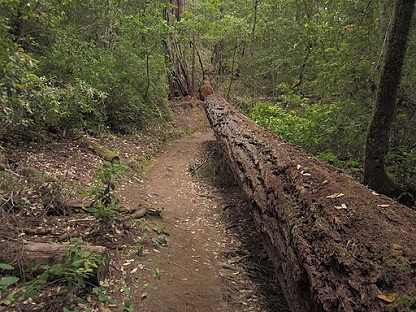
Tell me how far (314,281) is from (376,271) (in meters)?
0.49

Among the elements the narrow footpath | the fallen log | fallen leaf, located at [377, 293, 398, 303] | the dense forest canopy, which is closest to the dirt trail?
the narrow footpath

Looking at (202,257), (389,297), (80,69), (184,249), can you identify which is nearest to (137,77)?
(80,69)

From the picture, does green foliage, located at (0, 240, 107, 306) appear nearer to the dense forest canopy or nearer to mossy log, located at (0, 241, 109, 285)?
mossy log, located at (0, 241, 109, 285)

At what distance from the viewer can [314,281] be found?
94.7 inches

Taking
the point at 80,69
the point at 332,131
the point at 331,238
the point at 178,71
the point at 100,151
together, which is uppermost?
the point at 178,71

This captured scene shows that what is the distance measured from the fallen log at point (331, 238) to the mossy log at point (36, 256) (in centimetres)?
191

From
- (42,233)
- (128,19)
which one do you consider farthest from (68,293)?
(128,19)

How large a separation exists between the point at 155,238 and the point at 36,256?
175 cm

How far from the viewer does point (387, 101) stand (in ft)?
14.7

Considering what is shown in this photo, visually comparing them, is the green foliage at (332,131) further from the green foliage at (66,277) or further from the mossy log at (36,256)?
the green foliage at (66,277)

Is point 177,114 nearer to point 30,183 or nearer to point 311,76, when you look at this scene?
point 311,76

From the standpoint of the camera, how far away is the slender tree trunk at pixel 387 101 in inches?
165

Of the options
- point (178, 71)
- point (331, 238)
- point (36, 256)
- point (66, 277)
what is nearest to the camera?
point (331, 238)

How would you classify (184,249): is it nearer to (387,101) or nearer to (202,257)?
(202,257)
